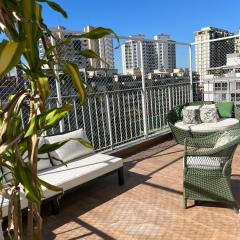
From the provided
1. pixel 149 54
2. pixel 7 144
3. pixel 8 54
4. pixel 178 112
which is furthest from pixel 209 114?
pixel 8 54

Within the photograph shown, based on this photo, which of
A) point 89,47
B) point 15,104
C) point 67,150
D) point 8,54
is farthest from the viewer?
point 89,47

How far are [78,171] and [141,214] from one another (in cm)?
92

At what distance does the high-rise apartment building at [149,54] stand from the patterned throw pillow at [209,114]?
4.82 ft

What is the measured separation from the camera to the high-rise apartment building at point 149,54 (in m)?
5.63

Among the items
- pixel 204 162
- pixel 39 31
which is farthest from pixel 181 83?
pixel 39 31

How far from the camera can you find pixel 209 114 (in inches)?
228

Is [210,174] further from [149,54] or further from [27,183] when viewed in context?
[149,54]

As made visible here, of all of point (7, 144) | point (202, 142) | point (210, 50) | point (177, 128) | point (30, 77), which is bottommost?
point (177, 128)

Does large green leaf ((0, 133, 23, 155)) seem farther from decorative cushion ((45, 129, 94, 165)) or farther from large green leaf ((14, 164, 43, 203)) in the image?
decorative cushion ((45, 129, 94, 165))

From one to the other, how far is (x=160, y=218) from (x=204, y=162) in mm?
766

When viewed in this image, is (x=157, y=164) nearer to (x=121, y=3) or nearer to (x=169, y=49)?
(x=169, y=49)

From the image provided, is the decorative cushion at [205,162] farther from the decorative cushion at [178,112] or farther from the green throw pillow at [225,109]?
the green throw pillow at [225,109]

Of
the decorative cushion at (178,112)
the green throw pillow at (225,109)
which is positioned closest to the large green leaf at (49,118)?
the decorative cushion at (178,112)

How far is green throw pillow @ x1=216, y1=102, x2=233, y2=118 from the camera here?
610cm
